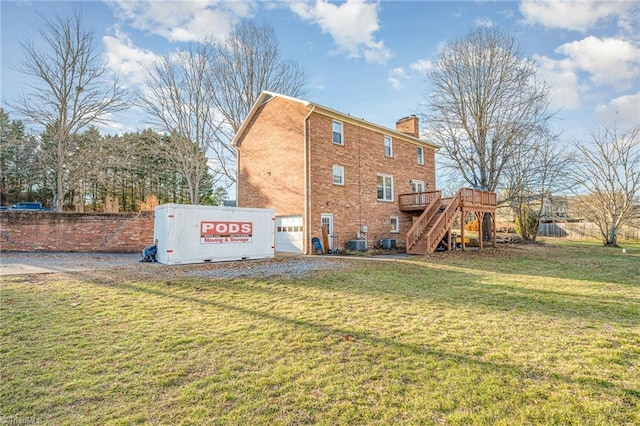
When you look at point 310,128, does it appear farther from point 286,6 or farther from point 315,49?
point 286,6

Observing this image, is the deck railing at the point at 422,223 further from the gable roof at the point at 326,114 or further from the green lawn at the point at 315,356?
the green lawn at the point at 315,356

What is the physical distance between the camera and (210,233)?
40.4ft

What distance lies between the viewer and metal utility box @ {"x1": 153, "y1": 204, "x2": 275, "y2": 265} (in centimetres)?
1150

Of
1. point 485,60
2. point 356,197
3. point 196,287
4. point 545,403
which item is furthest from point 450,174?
point 545,403

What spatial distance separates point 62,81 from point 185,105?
7045 mm

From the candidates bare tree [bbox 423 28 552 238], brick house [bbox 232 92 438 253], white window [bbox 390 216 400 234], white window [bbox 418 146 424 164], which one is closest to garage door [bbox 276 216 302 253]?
brick house [bbox 232 92 438 253]

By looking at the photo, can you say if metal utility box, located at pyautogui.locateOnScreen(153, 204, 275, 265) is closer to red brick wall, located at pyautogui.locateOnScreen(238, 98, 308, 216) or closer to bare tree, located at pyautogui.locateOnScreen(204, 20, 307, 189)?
red brick wall, located at pyautogui.locateOnScreen(238, 98, 308, 216)

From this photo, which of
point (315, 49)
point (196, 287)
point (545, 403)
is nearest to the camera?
point (545, 403)

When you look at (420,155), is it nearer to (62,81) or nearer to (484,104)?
(484,104)

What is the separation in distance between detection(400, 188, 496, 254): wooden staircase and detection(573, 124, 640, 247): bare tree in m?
9.29

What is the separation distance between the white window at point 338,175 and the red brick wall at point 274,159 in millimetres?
2000

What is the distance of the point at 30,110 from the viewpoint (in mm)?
18812

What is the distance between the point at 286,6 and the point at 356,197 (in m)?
9.81

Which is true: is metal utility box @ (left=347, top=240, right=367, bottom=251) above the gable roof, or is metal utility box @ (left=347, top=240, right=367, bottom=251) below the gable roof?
below
